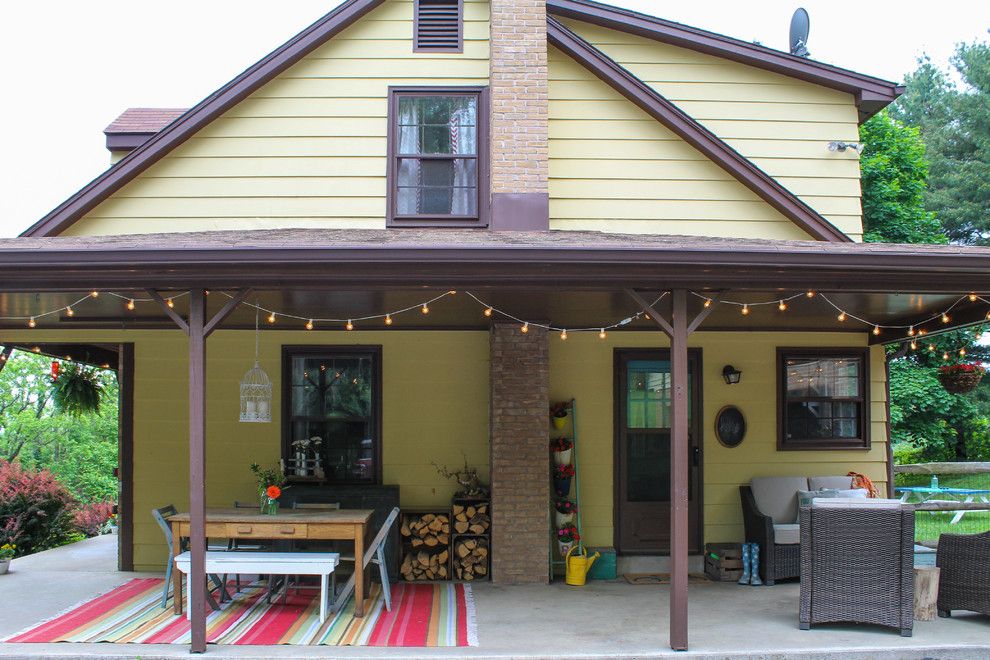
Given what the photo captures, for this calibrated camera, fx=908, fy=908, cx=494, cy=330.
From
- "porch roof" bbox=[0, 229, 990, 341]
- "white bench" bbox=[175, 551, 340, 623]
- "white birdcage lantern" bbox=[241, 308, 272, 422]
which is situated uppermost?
"porch roof" bbox=[0, 229, 990, 341]

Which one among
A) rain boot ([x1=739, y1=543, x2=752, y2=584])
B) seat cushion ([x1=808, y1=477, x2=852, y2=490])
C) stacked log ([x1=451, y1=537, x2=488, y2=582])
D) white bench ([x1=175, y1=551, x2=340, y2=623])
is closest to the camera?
white bench ([x1=175, y1=551, x2=340, y2=623])

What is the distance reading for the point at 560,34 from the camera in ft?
29.9

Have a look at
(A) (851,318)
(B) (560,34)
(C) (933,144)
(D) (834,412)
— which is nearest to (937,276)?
(A) (851,318)

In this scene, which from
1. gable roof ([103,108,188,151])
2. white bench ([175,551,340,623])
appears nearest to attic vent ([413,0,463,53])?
gable roof ([103,108,188,151])

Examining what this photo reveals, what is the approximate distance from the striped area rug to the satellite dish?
7177 mm

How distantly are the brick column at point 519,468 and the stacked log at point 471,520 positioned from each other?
0.25 metres

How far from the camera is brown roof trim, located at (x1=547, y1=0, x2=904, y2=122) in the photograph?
9531 millimetres

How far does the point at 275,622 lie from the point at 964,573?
18.1 feet

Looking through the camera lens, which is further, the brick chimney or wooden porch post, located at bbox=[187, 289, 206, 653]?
the brick chimney

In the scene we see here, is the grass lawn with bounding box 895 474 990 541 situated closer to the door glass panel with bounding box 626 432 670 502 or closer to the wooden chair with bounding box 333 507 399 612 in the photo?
the door glass panel with bounding box 626 432 670 502

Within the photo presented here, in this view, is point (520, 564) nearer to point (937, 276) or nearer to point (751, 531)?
point (751, 531)

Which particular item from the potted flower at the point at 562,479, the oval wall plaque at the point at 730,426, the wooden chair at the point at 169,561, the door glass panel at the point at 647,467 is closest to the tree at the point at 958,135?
the oval wall plaque at the point at 730,426

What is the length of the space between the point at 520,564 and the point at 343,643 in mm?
2577

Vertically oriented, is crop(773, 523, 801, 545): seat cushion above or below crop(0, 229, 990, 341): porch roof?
below
